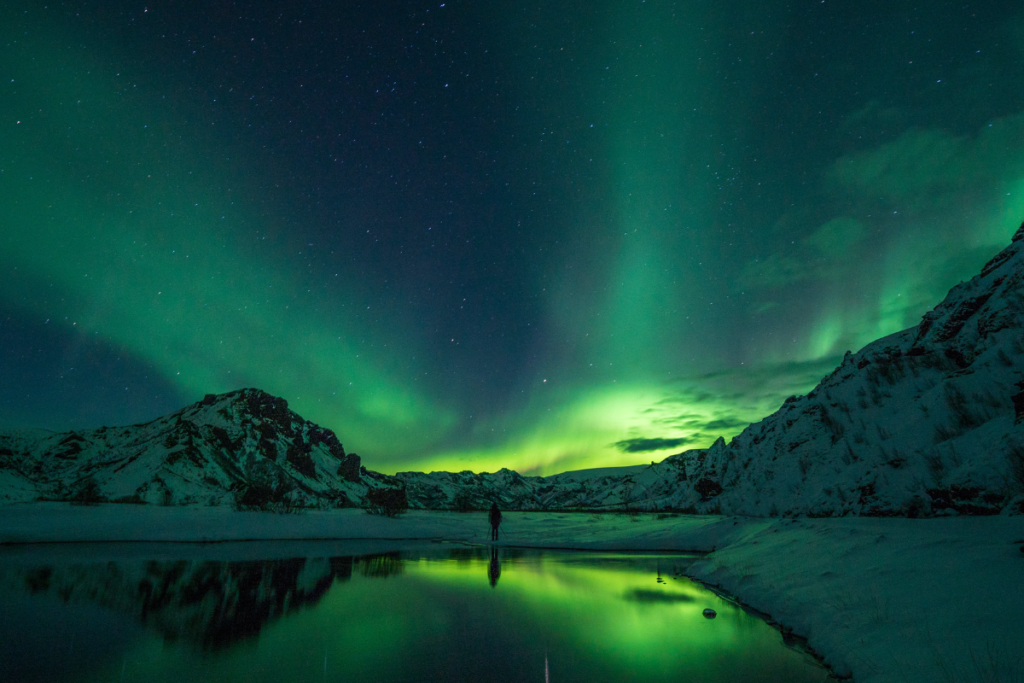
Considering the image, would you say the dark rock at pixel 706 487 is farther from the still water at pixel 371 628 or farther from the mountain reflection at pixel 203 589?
the mountain reflection at pixel 203 589

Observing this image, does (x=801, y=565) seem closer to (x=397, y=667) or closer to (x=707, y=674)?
→ (x=707, y=674)

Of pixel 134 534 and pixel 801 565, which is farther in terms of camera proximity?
Result: pixel 134 534

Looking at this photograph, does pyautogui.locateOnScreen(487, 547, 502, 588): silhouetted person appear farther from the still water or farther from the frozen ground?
the frozen ground

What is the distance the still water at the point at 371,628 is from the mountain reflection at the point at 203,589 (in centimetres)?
5

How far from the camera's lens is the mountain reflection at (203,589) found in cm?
752

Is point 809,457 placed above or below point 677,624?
above

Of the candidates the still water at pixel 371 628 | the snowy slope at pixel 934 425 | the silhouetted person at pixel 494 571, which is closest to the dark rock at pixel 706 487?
the snowy slope at pixel 934 425

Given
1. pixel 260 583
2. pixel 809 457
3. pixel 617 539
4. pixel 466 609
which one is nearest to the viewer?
pixel 466 609

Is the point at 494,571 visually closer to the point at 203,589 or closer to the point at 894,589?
the point at 203,589

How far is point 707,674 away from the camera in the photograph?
18.7 feet

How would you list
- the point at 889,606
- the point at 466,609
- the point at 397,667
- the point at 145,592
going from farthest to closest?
the point at 145,592 < the point at 466,609 < the point at 889,606 < the point at 397,667

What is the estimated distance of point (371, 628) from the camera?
24.2 feet

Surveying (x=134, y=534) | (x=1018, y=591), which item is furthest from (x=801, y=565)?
(x=134, y=534)

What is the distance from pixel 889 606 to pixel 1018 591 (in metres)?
1.50
